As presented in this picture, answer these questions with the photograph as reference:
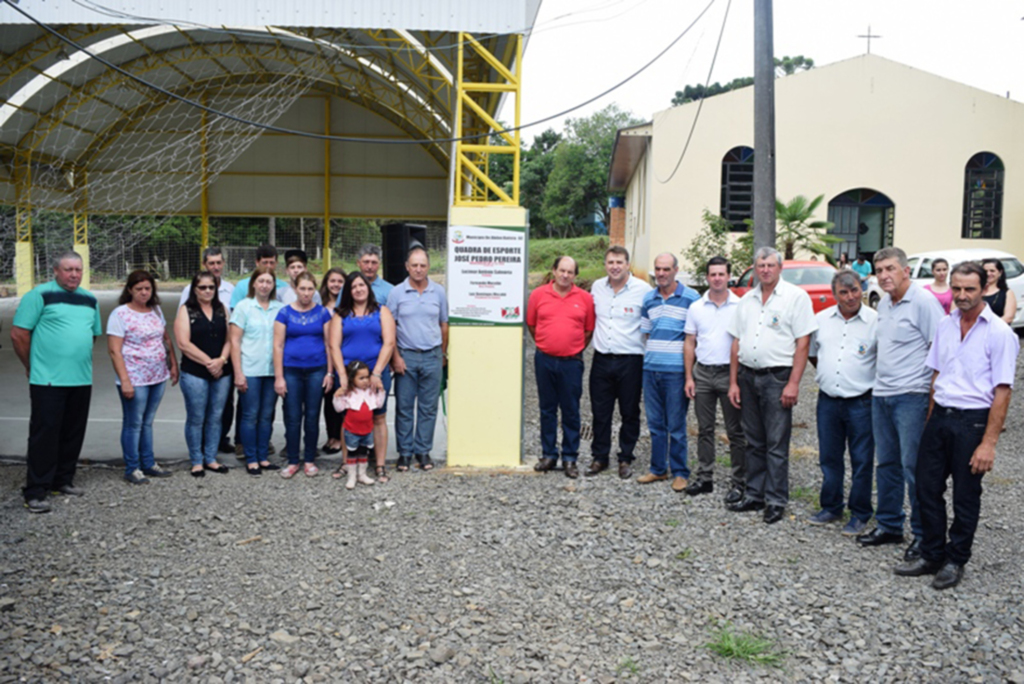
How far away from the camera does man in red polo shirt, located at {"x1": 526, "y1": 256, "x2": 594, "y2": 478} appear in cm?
643

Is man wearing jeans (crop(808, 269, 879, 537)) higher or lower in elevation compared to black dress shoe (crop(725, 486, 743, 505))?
higher

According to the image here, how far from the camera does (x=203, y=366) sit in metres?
6.36

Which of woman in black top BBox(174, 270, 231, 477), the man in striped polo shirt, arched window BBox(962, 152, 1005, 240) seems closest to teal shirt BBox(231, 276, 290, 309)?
woman in black top BBox(174, 270, 231, 477)

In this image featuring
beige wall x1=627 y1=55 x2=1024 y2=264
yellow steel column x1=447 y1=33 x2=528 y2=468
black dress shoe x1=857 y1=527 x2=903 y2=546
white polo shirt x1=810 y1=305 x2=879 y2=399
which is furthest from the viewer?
beige wall x1=627 y1=55 x2=1024 y2=264

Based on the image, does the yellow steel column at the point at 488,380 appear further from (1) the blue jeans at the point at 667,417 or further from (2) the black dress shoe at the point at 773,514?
(2) the black dress shoe at the point at 773,514

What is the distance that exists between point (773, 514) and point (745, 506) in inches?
9.6

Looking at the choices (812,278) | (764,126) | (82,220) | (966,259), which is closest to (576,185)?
(82,220)

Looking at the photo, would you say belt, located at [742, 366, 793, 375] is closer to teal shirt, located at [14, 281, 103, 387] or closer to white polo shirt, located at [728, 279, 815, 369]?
white polo shirt, located at [728, 279, 815, 369]

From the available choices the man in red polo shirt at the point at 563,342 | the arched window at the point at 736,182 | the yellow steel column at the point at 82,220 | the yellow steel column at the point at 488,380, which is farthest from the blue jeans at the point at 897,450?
the yellow steel column at the point at 82,220

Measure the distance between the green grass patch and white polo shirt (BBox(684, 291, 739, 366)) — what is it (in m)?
2.36

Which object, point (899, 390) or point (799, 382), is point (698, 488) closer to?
point (799, 382)

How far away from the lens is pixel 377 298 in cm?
698

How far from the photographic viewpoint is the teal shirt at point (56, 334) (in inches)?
227

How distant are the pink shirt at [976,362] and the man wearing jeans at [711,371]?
5.10ft
